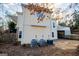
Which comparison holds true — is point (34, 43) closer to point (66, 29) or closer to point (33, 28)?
point (33, 28)

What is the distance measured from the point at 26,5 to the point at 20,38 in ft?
1.45

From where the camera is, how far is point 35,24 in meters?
2.38

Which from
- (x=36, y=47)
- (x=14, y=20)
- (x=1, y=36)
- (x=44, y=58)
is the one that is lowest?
(x=44, y=58)

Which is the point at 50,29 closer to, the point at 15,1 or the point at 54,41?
the point at 54,41

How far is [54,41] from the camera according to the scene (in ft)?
7.79

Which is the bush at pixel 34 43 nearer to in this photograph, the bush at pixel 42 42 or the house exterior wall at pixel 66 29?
the bush at pixel 42 42

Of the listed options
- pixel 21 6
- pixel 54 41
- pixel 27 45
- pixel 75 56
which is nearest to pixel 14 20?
pixel 21 6

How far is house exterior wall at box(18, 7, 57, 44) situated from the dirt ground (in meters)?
0.11

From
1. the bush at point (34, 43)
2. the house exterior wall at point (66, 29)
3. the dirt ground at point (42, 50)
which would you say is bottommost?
the dirt ground at point (42, 50)

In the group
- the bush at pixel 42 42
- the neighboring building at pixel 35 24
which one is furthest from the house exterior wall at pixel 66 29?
the bush at pixel 42 42

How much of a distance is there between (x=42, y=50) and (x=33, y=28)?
311mm

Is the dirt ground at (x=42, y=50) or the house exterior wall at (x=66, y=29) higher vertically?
the house exterior wall at (x=66, y=29)

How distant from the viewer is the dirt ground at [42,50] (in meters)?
2.35

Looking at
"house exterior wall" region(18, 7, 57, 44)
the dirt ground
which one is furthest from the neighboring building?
the dirt ground
